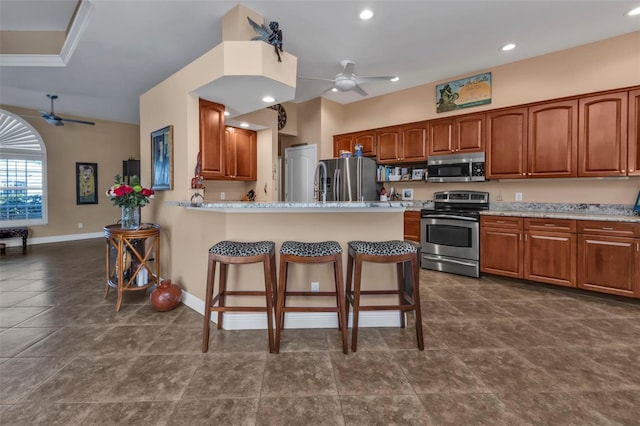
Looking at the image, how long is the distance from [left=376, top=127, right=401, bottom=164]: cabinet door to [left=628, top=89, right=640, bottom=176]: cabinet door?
2724mm

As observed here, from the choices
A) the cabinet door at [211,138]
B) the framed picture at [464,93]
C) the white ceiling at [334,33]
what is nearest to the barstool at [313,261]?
the cabinet door at [211,138]

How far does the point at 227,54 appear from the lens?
2.46 m

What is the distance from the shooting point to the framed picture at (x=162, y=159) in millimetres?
3152

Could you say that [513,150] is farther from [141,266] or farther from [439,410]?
[141,266]

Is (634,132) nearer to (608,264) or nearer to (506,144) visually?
(506,144)

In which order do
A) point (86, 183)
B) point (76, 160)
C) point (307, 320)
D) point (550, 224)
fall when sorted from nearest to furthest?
point (307, 320)
point (550, 224)
point (76, 160)
point (86, 183)

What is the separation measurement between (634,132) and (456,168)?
1830 mm

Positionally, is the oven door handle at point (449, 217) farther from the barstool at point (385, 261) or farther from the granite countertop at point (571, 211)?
the barstool at point (385, 261)

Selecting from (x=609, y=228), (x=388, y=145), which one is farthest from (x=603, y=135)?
(x=388, y=145)

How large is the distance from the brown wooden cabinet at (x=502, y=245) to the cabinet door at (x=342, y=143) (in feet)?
8.81

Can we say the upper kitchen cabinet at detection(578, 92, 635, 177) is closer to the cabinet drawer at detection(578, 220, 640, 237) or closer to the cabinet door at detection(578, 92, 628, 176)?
the cabinet door at detection(578, 92, 628, 176)

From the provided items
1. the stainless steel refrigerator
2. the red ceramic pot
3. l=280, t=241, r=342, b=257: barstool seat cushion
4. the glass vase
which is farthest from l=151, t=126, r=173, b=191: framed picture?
the stainless steel refrigerator

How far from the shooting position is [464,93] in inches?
175

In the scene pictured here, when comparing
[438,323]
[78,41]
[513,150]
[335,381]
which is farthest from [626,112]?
[78,41]
